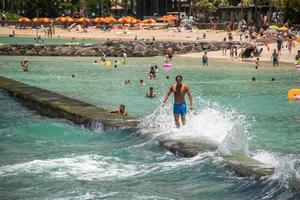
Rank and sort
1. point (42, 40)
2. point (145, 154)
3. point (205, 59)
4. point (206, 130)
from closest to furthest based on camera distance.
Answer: point (145, 154)
point (206, 130)
point (205, 59)
point (42, 40)

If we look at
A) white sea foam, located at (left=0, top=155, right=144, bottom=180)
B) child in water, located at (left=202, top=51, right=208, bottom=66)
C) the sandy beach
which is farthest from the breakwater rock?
white sea foam, located at (left=0, top=155, right=144, bottom=180)

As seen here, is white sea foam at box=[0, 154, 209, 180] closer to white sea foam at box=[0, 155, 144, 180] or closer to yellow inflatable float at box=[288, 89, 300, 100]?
white sea foam at box=[0, 155, 144, 180]

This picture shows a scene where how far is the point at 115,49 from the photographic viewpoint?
71.6m

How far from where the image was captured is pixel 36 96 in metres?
26.4

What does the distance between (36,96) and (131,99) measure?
27.3 feet

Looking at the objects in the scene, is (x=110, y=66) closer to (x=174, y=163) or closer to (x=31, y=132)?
(x=31, y=132)

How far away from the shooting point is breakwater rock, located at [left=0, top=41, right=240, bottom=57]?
70.3 metres

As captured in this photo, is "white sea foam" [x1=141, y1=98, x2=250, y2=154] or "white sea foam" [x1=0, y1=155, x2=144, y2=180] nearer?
"white sea foam" [x1=0, y1=155, x2=144, y2=180]

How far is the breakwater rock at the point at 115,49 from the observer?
70287 mm

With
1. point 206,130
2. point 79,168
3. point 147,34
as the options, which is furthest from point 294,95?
point 147,34

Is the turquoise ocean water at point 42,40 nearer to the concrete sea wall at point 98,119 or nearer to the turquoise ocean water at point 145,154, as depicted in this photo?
the turquoise ocean water at point 145,154

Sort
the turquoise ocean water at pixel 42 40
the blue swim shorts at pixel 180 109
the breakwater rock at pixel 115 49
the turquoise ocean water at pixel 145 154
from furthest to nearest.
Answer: the turquoise ocean water at pixel 42 40 → the breakwater rock at pixel 115 49 → the blue swim shorts at pixel 180 109 → the turquoise ocean water at pixel 145 154

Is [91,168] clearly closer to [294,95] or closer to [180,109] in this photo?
[180,109]

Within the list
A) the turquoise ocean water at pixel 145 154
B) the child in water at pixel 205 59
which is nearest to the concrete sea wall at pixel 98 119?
the turquoise ocean water at pixel 145 154
